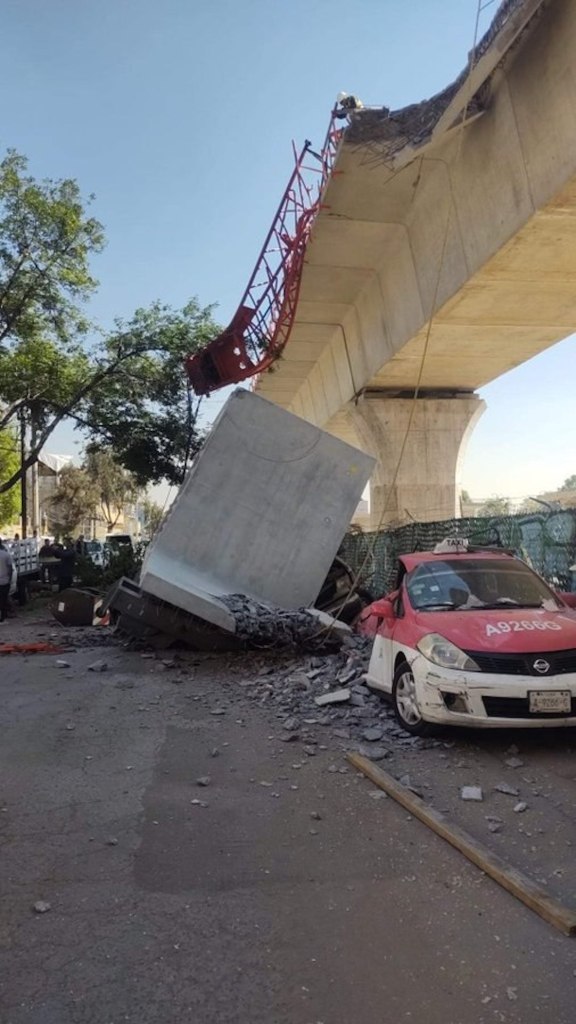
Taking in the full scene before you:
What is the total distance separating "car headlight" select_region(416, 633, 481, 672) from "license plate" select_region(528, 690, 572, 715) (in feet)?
1.48

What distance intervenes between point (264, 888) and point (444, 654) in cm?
291

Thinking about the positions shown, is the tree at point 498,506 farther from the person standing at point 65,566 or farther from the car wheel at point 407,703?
the person standing at point 65,566

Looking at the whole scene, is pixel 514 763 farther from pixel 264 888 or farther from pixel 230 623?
pixel 230 623

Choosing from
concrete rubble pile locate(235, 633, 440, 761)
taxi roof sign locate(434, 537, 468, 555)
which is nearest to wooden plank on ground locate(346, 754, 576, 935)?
concrete rubble pile locate(235, 633, 440, 761)

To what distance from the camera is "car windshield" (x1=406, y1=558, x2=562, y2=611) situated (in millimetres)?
7230

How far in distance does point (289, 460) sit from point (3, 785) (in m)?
7.78

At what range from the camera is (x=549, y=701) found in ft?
19.6

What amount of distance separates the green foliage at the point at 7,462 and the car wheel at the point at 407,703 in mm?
26079

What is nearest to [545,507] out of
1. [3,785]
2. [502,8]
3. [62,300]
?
[502,8]

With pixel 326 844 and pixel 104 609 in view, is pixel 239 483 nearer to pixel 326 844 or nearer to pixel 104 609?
pixel 104 609

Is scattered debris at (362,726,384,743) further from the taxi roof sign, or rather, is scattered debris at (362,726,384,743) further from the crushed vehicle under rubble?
the crushed vehicle under rubble

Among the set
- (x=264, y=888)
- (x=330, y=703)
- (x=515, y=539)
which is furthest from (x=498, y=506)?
(x=264, y=888)

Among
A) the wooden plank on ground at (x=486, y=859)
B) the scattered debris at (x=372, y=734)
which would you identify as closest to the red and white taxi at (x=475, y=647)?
the scattered debris at (x=372, y=734)

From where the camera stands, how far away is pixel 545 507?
10289mm
